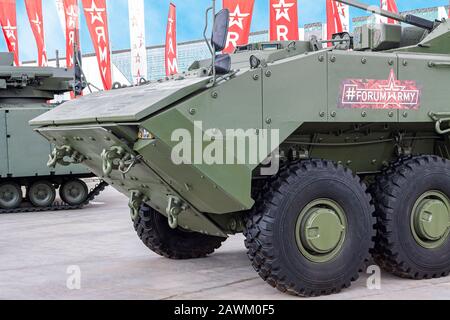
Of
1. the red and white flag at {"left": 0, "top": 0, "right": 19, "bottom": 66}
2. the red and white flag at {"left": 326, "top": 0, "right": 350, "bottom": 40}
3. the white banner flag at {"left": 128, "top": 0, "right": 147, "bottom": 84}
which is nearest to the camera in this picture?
the red and white flag at {"left": 326, "top": 0, "right": 350, "bottom": 40}

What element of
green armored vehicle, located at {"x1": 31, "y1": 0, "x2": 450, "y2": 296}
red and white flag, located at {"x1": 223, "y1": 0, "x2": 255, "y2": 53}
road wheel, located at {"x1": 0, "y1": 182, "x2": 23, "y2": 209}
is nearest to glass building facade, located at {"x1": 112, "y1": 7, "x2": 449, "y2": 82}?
red and white flag, located at {"x1": 223, "y1": 0, "x2": 255, "y2": 53}

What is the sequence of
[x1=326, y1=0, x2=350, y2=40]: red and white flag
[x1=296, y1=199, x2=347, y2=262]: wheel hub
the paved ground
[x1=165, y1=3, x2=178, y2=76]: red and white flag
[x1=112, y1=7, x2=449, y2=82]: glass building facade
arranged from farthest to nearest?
[x1=112, y1=7, x2=449, y2=82]: glass building facade
[x1=165, y1=3, x2=178, y2=76]: red and white flag
[x1=326, y1=0, x2=350, y2=40]: red and white flag
the paved ground
[x1=296, y1=199, x2=347, y2=262]: wheel hub

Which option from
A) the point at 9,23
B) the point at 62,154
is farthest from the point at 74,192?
the point at 9,23

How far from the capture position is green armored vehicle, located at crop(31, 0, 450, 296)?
5.23 metres

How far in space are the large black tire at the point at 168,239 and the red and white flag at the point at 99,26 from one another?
42.0ft

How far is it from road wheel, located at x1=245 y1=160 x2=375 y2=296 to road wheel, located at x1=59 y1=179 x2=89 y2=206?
30.6ft

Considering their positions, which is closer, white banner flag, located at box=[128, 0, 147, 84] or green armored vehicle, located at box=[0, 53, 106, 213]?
green armored vehicle, located at box=[0, 53, 106, 213]

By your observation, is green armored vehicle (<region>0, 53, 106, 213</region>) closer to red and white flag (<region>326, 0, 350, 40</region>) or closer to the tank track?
the tank track

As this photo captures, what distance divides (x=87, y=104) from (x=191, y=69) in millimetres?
1235

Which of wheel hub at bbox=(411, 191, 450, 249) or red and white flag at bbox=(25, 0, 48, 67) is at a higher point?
red and white flag at bbox=(25, 0, 48, 67)

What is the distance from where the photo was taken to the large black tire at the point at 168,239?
744 centimetres

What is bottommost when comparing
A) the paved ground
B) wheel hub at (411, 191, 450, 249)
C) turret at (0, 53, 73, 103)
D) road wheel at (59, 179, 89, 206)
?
road wheel at (59, 179, 89, 206)
